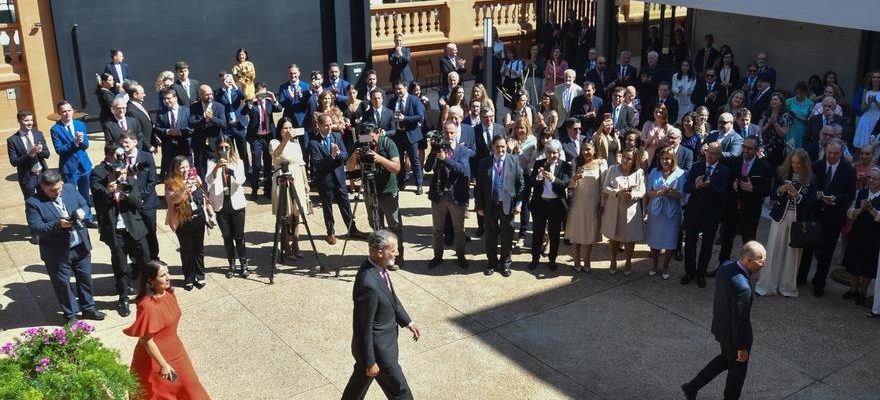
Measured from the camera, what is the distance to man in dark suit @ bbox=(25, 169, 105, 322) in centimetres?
859

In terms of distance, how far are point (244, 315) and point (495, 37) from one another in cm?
1014

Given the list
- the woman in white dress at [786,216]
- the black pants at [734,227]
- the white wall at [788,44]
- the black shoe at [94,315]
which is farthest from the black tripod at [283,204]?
the white wall at [788,44]

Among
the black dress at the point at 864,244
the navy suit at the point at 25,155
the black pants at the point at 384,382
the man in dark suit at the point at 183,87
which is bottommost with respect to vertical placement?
the black pants at the point at 384,382

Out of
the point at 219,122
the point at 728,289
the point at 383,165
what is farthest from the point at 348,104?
the point at 728,289

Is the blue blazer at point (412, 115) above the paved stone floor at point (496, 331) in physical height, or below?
above

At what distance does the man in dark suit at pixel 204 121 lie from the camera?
41.1 feet

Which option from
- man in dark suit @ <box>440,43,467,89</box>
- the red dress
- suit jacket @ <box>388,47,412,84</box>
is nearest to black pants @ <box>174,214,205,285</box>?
the red dress

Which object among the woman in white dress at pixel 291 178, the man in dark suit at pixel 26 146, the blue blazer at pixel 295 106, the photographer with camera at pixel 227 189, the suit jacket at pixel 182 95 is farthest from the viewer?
the suit jacket at pixel 182 95

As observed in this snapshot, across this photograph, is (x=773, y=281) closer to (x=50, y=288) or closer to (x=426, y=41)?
(x=50, y=288)

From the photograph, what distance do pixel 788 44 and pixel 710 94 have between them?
10.6 feet

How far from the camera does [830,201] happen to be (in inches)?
368

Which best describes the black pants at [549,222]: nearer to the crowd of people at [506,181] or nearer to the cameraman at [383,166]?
the crowd of people at [506,181]

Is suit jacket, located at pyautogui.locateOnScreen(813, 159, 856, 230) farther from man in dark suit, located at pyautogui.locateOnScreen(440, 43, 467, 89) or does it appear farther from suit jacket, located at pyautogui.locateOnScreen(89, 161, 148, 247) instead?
man in dark suit, located at pyautogui.locateOnScreen(440, 43, 467, 89)

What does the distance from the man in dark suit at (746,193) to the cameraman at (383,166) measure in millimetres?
3851
